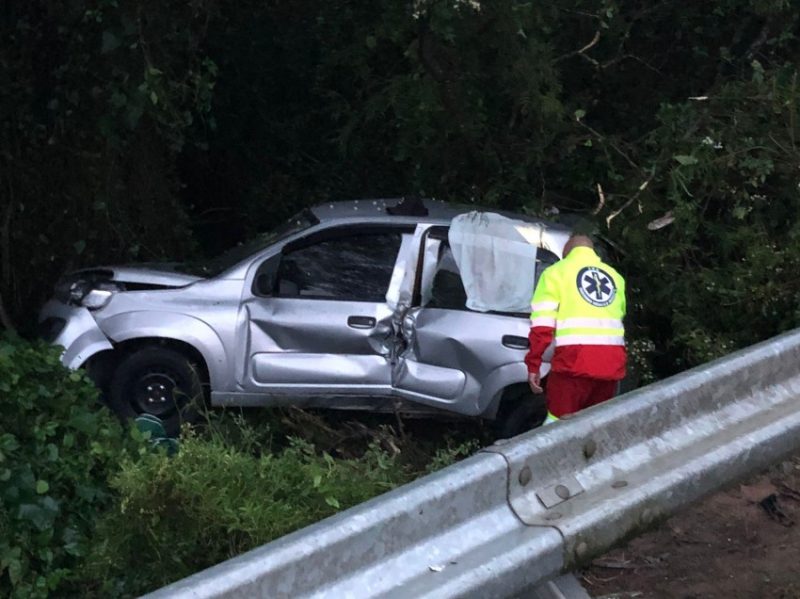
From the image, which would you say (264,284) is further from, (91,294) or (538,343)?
(538,343)

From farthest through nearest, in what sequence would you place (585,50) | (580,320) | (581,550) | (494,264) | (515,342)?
(585,50), (494,264), (515,342), (580,320), (581,550)

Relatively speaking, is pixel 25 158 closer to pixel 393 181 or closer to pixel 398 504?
pixel 393 181

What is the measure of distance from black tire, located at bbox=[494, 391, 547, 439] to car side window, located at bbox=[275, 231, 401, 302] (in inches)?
42.3

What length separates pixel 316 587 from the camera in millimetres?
2555

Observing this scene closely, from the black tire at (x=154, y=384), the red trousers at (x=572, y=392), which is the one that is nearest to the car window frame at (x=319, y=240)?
the black tire at (x=154, y=384)

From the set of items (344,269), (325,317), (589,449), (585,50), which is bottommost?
(325,317)

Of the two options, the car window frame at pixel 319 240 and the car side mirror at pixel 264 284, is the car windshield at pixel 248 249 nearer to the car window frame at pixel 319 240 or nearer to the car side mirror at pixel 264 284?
the car window frame at pixel 319 240

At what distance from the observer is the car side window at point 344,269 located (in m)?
8.03

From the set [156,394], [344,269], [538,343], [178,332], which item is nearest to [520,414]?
[344,269]

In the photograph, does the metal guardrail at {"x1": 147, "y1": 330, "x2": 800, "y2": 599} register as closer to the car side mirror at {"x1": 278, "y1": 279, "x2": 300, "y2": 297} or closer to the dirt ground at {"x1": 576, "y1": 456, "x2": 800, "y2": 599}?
the dirt ground at {"x1": 576, "y1": 456, "x2": 800, "y2": 599}

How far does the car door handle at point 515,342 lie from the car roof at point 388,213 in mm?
832

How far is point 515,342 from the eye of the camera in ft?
25.5

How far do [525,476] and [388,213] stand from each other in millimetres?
5237

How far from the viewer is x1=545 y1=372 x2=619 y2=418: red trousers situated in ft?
21.0
